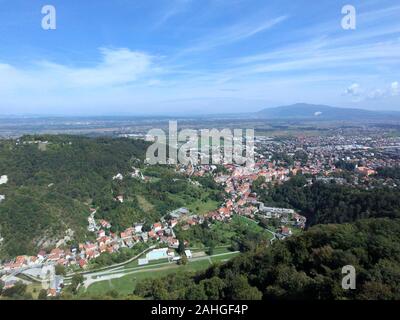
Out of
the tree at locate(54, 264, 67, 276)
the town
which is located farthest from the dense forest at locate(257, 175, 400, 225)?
the tree at locate(54, 264, 67, 276)

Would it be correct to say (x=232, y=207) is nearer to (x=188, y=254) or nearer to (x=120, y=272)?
(x=188, y=254)

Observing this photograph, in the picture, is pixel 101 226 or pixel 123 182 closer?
pixel 101 226

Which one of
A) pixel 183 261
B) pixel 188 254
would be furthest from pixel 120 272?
pixel 188 254

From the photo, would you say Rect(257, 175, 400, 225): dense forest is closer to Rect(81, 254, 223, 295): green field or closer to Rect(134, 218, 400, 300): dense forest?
Rect(134, 218, 400, 300): dense forest

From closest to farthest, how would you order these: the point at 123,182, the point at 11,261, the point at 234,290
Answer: the point at 234,290
the point at 11,261
the point at 123,182

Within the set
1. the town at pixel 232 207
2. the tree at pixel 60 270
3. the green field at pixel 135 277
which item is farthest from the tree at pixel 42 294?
the tree at pixel 60 270

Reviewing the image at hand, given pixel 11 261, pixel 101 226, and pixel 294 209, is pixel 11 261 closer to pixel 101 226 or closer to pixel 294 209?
pixel 101 226
